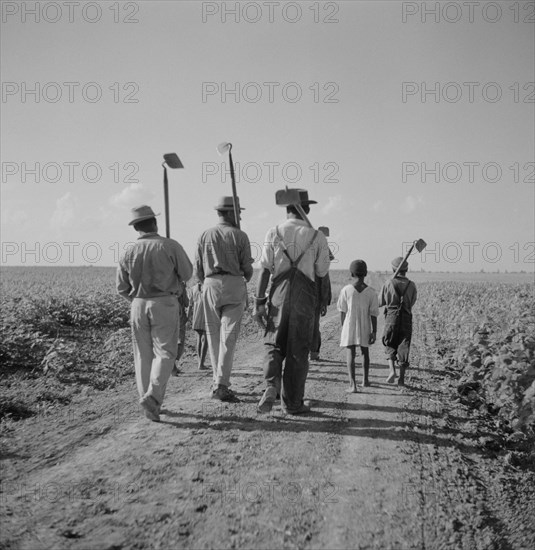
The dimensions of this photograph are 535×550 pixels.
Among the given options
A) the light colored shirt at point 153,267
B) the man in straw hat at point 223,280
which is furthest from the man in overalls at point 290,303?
the light colored shirt at point 153,267

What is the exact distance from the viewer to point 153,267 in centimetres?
556

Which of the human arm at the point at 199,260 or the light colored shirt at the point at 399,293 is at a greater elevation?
the human arm at the point at 199,260

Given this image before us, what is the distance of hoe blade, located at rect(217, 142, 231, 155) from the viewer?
26.0ft

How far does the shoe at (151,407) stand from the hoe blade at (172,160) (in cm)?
Result: 430

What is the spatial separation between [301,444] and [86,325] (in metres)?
10.1

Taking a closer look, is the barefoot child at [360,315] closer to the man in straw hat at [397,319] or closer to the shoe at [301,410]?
the man in straw hat at [397,319]

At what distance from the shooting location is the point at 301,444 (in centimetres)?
475

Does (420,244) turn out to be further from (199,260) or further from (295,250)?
(199,260)

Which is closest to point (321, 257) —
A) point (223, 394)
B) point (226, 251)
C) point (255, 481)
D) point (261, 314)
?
point (261, 314)

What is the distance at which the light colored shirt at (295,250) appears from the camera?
569 centimetres

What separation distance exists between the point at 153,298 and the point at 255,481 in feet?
8.36

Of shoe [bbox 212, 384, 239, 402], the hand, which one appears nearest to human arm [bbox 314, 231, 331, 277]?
the hand

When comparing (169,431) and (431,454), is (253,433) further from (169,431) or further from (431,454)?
(431,454)

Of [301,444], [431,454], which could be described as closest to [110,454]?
[301,444]
